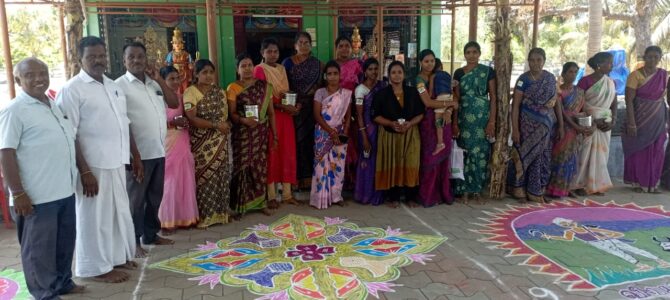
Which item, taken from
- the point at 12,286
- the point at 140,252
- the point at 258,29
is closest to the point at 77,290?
the point at 12,286

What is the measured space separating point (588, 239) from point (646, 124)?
2385mm

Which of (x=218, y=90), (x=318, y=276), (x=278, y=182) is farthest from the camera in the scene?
(x=278, y=182)

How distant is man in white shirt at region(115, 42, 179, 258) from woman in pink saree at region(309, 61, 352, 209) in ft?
5.11

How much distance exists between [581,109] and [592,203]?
108 centimetres

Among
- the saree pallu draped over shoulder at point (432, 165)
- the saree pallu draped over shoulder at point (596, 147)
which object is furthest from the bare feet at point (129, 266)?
the saree pallu draped over shoulder at point (596, 147)

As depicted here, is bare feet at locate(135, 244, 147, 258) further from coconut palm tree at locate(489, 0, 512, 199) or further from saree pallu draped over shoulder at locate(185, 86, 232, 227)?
coconut palm tree at locate(489, 0, 512, 199)

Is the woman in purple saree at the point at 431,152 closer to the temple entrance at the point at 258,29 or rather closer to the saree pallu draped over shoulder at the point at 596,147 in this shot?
the saree pallu draped over shoulder at the point at 596,147

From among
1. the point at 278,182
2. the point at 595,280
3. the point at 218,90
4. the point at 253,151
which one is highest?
the point at 218,90

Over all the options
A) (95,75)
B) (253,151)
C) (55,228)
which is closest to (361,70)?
(253,151)

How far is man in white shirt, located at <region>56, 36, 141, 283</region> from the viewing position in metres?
3.16

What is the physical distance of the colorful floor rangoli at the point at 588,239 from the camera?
3.53 m

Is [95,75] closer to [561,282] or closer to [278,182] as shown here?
[278,182]

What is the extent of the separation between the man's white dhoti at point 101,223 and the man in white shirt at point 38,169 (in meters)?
0.21

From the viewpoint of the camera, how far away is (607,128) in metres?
5.56
